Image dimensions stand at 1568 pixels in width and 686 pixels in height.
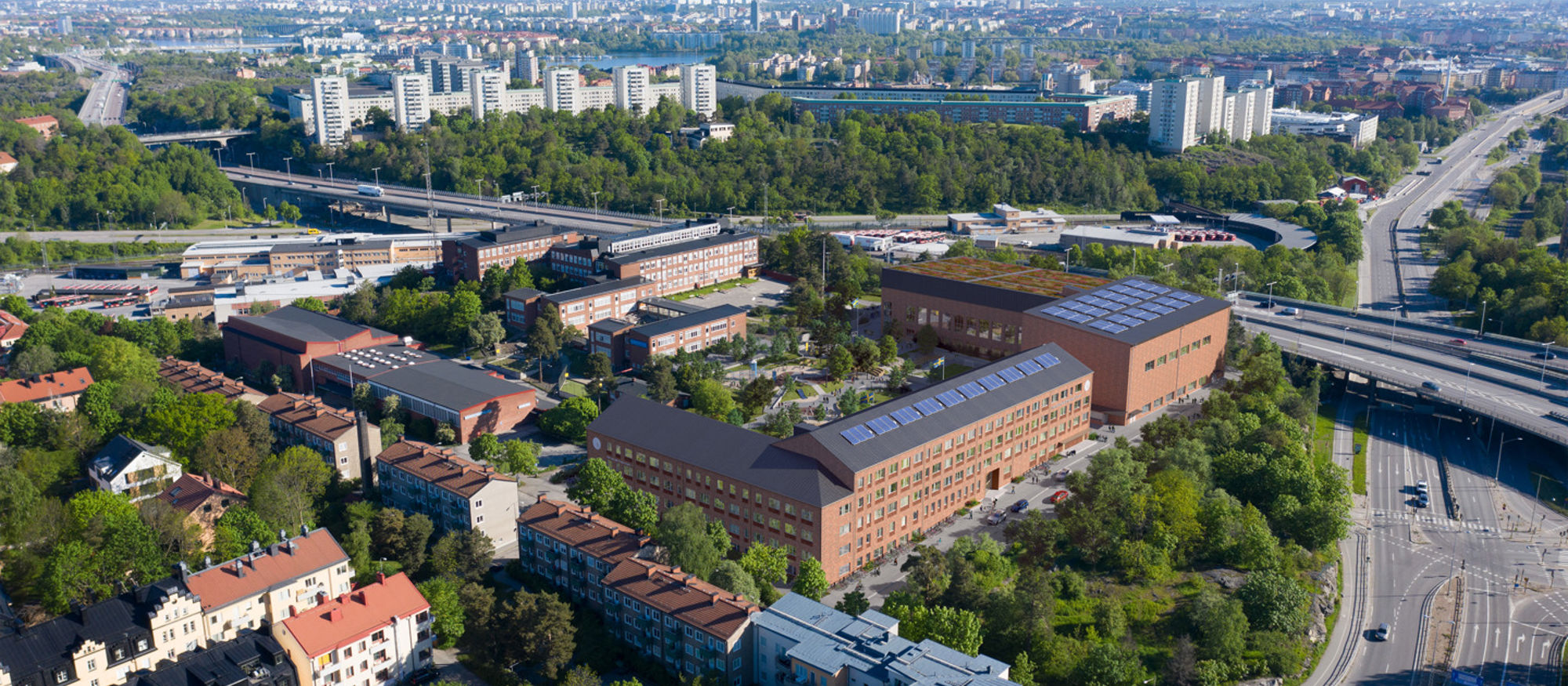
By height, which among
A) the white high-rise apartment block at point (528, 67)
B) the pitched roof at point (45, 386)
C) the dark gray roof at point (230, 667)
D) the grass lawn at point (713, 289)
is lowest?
the dark gray roof at point (230, 667)

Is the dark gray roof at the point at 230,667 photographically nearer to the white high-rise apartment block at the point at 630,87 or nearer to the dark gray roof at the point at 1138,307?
the dark gray roof at the point at 1138,307

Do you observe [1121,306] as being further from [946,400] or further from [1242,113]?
[1242,113]

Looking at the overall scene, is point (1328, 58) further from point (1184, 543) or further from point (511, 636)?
point (511, 636)

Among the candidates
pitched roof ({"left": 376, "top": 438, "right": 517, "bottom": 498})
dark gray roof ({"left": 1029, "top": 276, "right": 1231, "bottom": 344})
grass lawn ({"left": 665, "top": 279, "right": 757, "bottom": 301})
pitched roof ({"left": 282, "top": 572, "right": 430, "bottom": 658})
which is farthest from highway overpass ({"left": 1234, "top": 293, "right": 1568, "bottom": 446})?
pitched roof ({"left": 282, "top": 572, "right": 430, "bottom": 658})

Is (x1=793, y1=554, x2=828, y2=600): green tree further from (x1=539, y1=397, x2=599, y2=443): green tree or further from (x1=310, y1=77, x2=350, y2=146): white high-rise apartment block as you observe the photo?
(x1=310, y1=77, x2=350, y2=146): white high-rise apartment block

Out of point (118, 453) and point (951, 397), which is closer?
point (118, 453)

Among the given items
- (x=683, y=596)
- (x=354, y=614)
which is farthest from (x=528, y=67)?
(x=683, y=596)

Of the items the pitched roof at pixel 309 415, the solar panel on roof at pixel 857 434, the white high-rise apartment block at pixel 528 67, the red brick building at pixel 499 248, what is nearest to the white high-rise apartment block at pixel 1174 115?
the red brick building at pixel 499 248
